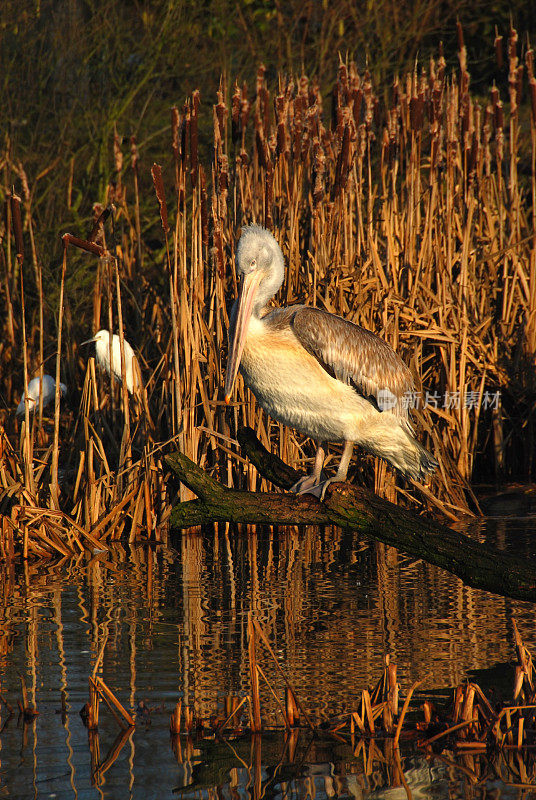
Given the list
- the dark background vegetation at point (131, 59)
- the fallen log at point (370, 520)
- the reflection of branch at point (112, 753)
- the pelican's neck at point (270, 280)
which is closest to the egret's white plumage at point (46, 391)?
the dark background vegetation at point (131, 59)

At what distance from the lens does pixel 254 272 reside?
4500 mm

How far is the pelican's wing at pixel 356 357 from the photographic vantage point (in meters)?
4.54

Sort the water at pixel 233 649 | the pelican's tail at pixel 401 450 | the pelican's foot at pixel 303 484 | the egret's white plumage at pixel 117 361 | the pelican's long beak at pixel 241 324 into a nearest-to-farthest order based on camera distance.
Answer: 1. the water at pixel 233 649
2. the pelican's foot at pixel 303 484
3. the pelican's long beak at pixel 241 324
4. the pelican's tail at pixel 401 450
5. the egret's white plumage at pixel 117 361

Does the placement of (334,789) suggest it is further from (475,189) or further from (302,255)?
(475,189)

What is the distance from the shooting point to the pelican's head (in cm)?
445

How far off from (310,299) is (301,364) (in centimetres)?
123

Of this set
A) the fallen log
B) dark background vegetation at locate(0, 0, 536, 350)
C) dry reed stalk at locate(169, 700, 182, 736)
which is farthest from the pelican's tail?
dark background vegetation at locate(0, 0, 536, 350)

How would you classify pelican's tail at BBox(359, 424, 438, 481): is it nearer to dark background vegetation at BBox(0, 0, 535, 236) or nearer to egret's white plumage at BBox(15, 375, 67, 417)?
egret's white plumage at BBox(15, 375, 67, 417)

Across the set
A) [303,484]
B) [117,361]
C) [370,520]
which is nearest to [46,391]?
[117,361]

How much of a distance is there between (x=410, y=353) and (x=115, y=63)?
5.40 m

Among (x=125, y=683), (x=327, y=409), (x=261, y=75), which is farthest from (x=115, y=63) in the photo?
(x=125, y=683)

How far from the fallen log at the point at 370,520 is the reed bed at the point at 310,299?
1.41 meters

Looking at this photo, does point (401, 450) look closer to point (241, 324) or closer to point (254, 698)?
point (241, 324)

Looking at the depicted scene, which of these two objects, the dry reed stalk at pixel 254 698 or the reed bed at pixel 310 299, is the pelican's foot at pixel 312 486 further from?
the reed bed at pixel 310 299
